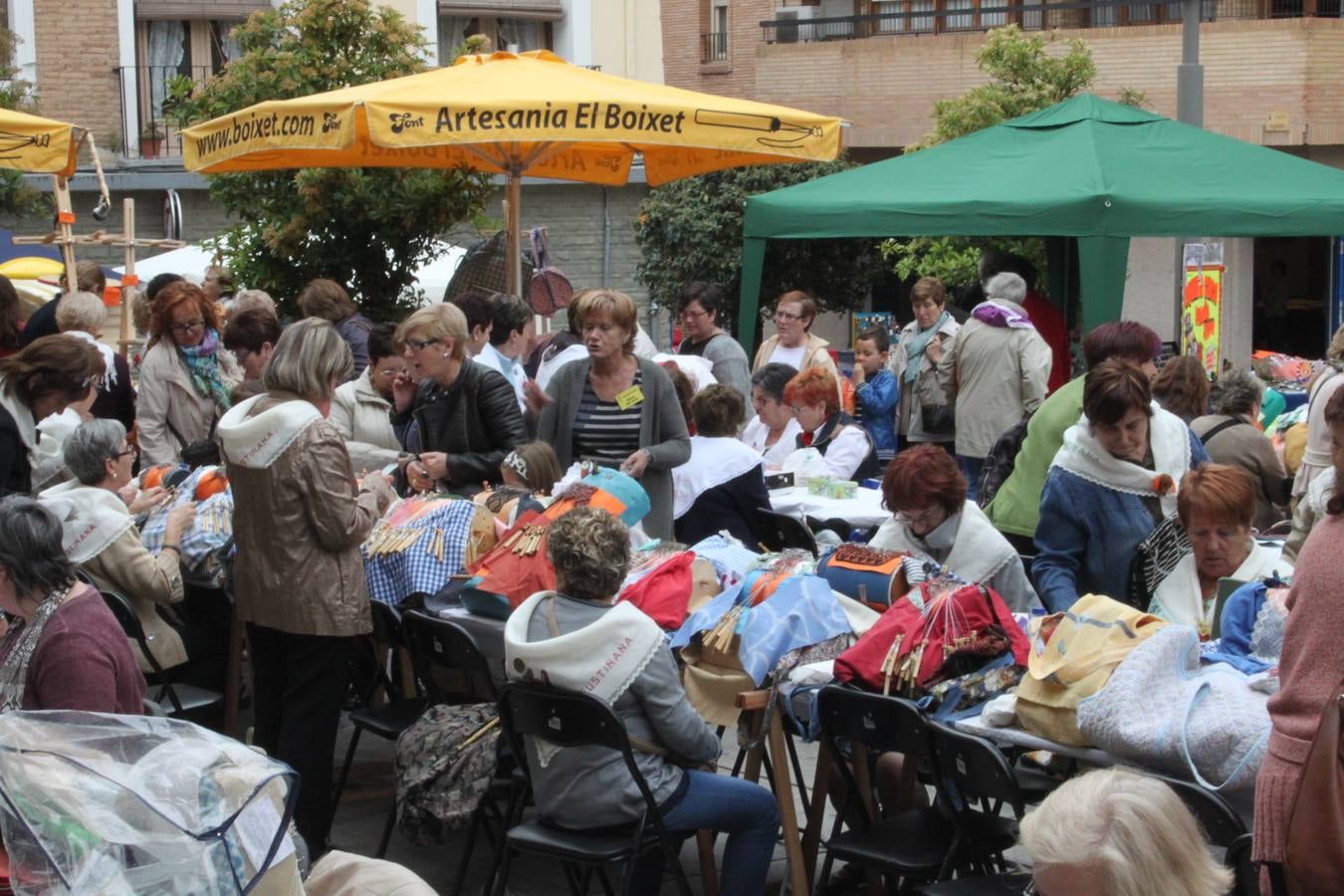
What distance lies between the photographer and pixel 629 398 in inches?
255

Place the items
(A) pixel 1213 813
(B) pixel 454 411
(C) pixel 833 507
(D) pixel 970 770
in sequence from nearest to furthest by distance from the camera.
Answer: (A) pixel 1213 813 < (D) pixel 970 770 < (B) pixel 454 411 < (C) pixel 833 507

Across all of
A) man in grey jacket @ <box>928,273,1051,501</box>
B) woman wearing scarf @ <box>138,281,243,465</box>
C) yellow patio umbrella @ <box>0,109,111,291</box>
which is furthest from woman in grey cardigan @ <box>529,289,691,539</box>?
yellow patio umbrella @ <box>0,109,111,291</box>

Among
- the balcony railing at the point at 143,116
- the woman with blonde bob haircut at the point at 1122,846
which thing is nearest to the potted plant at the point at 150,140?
the balcony railing at the point at 143,116

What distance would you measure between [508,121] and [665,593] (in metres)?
3.52

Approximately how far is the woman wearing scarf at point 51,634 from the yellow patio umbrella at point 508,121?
4.01 meters

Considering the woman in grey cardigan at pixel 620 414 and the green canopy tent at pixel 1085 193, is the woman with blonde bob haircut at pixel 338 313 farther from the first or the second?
the green canopy tent at pixel 1085 193

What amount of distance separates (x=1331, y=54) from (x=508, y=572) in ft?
59.0

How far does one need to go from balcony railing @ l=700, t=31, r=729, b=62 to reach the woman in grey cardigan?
62.7ft

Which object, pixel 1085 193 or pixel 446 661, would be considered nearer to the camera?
pixel 446 661

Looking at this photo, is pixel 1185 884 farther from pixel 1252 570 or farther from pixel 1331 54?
pixel 1331 54

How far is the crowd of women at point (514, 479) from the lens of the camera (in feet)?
13.2

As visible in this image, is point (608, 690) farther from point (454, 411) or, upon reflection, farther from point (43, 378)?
→ point (43, 378)

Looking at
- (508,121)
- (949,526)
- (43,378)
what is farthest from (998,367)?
(43,378)

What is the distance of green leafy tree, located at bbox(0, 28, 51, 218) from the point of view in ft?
61.0
